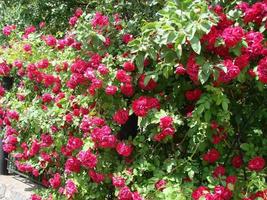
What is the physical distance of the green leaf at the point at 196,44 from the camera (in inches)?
93.8

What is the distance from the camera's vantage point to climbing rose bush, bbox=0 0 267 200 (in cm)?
251

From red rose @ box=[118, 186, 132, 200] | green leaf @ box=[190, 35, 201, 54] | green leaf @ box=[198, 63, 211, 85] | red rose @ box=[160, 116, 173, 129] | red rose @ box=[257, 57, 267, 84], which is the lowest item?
red rose @ box=[118, 186, 132, 200]

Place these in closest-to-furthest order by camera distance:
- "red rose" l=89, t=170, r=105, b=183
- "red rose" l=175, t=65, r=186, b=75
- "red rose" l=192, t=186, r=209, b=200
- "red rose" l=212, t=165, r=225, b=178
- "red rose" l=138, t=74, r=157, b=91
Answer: "red rose" l=192, t=186, r=209, b=200 < "red rose" l=175, t=65, r=186, b=75 < "red rose" l=212, t=165, r=225, b=178 < "red rose" l=138, t=74, r=157, b=91 < "red rose" l=89, t=170, r=105, b=183

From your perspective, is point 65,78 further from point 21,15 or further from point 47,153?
point 21,15

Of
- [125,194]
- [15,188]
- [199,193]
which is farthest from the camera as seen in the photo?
[15,188]

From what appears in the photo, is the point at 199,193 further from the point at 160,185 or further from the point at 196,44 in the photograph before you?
the point at 196,44

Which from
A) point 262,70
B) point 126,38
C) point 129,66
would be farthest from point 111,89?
point 262,70

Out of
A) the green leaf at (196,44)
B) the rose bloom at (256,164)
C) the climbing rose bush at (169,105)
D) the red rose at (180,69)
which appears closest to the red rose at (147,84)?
the climbing rose bush at (169,105)

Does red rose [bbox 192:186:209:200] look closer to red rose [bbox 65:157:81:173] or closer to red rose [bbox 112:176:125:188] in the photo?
red rose [bbox 112:176:125:188]

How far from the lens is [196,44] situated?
240 centimetres

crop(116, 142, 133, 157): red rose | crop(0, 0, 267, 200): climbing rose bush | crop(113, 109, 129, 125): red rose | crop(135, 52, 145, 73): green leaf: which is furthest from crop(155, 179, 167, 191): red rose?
crop(135, 52, 145, 73): green leaf

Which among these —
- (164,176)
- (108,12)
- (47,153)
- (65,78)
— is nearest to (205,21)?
(164,176)

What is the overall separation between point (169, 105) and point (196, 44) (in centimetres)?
57

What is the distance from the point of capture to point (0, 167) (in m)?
5.60
